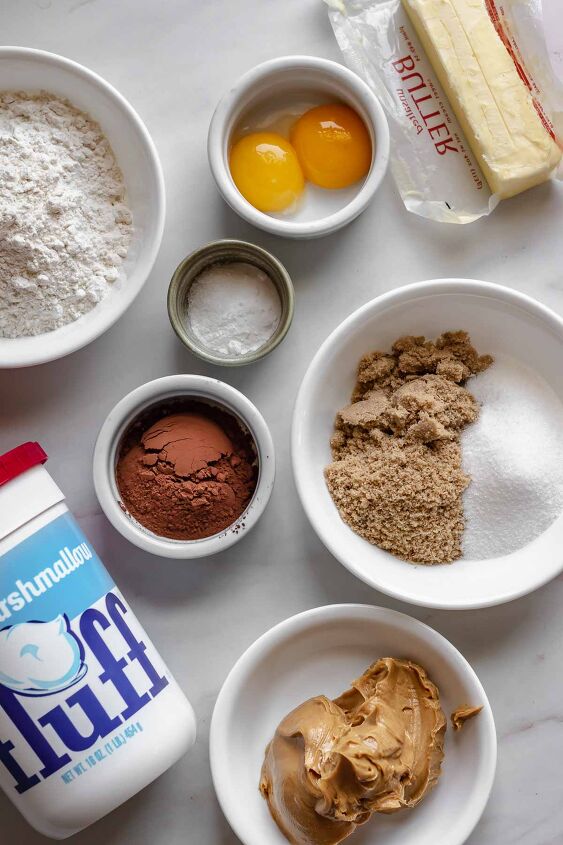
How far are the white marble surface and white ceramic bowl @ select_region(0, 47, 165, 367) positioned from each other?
4.3 inches

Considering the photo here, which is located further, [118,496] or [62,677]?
[118,496]

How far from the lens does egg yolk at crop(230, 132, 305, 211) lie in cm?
133

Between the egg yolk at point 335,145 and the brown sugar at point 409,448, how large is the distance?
0.30m

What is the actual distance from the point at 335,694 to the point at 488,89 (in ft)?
3.45

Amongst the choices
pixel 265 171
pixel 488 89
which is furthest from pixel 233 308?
pixel 488 89

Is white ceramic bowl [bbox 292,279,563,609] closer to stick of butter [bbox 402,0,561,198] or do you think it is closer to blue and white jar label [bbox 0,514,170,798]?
stick of butter [bbox 402,0,561,198]

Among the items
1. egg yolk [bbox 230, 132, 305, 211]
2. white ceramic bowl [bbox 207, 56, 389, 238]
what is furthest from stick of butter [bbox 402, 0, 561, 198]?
egg yolk [bbox 230, 132, 305, 211]

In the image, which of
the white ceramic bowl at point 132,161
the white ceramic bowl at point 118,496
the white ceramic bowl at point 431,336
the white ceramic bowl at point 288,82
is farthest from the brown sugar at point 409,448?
the white ceramic bowl at point 132,161

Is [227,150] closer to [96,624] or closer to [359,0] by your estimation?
[359,0]

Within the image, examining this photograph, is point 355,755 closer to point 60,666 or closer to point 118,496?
point 60,666

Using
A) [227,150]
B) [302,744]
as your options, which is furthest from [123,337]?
[302,744]

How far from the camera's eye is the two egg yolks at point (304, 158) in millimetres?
1334

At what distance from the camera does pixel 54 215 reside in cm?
124

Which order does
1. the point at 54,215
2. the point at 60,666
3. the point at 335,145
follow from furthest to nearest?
the point at 335,145 → the point at 54,215 → the point at 60,666
